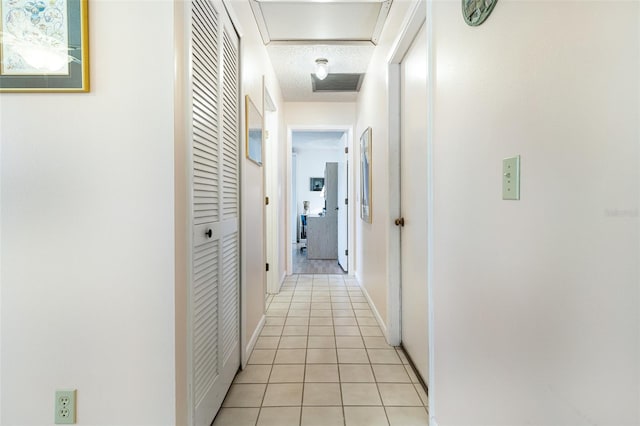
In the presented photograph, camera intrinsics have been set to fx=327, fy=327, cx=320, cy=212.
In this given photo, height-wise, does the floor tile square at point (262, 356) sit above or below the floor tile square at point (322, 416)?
below

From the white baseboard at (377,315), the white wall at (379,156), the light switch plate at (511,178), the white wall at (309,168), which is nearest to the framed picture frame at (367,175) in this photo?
the white wall at (379,156)

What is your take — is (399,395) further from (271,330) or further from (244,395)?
(271,330)

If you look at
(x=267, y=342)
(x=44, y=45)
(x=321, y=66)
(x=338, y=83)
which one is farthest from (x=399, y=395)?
(x=338, y=83)

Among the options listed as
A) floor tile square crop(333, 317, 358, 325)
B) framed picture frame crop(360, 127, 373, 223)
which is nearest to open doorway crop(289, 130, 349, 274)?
framed picture frame crop(360, 127, 373, 223)

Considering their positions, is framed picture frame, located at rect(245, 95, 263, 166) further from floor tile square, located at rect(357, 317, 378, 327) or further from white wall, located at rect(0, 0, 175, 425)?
floor tile square, located at rect(357, 317, 378, 327)

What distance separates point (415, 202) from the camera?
201cm

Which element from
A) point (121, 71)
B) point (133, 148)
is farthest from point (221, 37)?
point (133, 148)

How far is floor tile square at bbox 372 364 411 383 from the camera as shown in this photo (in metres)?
1.91

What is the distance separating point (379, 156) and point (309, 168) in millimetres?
5823

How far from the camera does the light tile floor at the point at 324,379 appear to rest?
1.59 m

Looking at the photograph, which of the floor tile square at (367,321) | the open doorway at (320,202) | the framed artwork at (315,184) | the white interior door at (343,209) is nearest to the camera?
the floor tile square at (367,321)

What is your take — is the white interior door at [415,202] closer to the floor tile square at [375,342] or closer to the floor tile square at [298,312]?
the floor tile square at [375,342]

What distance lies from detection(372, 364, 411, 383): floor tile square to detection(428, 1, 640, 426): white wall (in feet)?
2.21

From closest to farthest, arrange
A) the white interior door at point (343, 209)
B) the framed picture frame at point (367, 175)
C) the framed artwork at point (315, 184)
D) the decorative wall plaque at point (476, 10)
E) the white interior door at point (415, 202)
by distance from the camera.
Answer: the decorative wall plaque at point (476, 10) → the white interior door at point (415, 202) → the framed picture frame at point (367, 175) → the white interior door at point (343, 209) → the framed artwork at point (315, 184)
